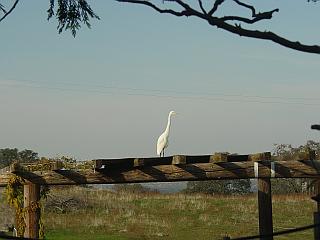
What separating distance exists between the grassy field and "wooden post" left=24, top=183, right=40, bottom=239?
289 inches

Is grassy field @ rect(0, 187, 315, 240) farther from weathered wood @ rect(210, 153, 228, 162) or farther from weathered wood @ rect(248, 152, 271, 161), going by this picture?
weathered wood @ rect(210, 153, 228, 162)

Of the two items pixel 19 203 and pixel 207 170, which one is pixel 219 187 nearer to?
pixel 19 203

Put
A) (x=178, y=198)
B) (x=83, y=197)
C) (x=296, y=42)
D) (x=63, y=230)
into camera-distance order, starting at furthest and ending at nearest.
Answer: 1. (x=178, y=198)
2. (x=83, y=197)
3. (x=63, y=230)
4. (x=296, y=42)

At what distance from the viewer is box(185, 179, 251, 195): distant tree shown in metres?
41.5

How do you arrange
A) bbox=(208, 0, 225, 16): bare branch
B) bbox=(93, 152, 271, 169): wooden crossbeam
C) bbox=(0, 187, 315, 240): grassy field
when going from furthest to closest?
bbox=(0, 187, 315, 240): grassy field
bbox=(93, 152, 271, 169): wooden crossbeam
bbox=(208, 0, 225, 16): bare branch

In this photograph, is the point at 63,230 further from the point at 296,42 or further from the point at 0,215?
the point at 296,42

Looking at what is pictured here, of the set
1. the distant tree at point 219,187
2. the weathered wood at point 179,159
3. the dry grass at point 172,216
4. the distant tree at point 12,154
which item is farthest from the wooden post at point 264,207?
the distant tree at point 12,154

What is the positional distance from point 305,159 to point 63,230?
10.9m

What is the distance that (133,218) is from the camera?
72.4 feet

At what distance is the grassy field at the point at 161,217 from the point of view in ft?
61.0

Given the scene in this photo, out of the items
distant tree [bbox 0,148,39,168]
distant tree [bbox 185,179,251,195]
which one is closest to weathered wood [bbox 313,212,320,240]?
distant tree [bbox 185,179,251,195]

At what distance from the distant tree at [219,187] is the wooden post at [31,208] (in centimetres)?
3089

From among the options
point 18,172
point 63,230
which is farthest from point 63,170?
point 63,230

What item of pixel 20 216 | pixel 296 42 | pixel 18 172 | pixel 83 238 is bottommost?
pixel 83 238
